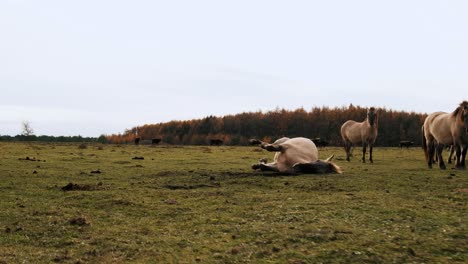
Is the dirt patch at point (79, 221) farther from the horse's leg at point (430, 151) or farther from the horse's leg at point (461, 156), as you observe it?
the horse's leg at point (430, 151)

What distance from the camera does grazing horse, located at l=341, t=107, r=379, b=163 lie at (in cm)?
1941

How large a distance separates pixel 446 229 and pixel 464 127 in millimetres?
9514

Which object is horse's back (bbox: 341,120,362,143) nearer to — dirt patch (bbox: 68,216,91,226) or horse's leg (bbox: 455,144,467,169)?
horse's leg (bbox: 455,144,467,169)

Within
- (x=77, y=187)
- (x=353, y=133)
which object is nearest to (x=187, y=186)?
(x=77, y=187)

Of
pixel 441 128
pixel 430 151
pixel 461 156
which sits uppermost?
pixel 441 128

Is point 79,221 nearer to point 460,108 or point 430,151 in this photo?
point 460,108

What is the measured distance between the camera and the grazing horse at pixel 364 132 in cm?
1941

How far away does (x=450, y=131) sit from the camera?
14195 mm

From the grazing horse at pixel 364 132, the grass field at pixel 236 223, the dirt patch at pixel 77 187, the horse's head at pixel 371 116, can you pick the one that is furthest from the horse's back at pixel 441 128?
→ the dirt patch at pixel 77 187

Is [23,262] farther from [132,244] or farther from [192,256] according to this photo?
[192,256]

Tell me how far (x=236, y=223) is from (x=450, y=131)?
11.2 meters

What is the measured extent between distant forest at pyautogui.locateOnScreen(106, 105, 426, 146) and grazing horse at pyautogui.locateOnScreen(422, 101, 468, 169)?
44.6m

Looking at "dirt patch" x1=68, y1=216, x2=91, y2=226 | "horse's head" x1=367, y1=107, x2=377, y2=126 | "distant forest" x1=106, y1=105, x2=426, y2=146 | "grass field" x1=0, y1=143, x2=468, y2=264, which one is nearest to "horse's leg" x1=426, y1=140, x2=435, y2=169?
"horse's head" x1=367, y1=107, x2=377, y2=126

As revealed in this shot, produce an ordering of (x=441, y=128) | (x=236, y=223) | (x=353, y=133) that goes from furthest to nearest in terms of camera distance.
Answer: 1. (x=353, y=133)
2. (x=441, y=128)
3. (x=236, y=223)
